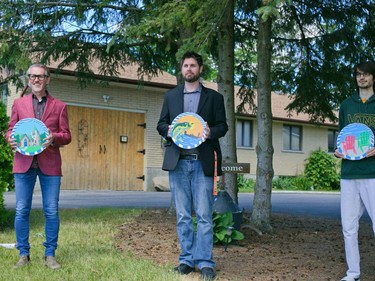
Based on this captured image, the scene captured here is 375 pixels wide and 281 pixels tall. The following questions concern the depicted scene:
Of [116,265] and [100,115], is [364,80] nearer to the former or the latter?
[116,265]

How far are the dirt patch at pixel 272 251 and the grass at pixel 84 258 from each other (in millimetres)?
247

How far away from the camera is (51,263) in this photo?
18.5 feet

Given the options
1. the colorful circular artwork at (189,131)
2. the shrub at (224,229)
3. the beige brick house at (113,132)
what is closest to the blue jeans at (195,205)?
the colorful circular artwork at (189,131)

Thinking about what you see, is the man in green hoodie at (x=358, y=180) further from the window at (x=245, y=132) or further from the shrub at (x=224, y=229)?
the window at (x=245, y=132)

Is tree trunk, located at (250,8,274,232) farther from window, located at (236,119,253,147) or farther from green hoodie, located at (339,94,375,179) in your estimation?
window, located at (236,119,253,147)

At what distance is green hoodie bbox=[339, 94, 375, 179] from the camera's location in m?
5.11

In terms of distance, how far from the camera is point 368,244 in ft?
25.2

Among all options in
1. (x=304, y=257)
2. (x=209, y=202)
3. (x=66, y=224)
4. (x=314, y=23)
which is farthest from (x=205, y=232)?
(x=314, y=23)

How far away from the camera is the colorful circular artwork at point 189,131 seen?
5254mm

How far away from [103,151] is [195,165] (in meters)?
14.6

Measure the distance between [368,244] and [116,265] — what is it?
365 centimetres

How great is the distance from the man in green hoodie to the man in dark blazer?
116 centimetres

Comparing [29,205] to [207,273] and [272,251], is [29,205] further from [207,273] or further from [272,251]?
[272,251]

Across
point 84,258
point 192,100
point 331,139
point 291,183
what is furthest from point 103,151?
point 331,139
